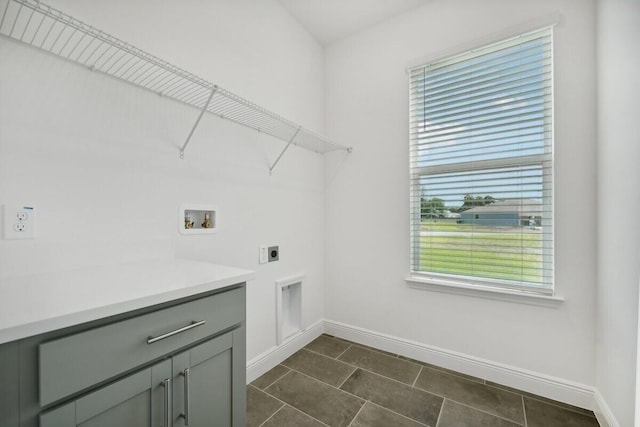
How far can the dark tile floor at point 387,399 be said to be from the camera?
→ 146cm

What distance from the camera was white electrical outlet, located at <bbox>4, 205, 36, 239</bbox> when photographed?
36.3 inches

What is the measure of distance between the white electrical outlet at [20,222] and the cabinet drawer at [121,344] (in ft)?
1.93

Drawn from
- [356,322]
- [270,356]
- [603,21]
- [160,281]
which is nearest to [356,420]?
[270,356]

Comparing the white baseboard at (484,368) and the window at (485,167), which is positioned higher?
the window at (485,167)

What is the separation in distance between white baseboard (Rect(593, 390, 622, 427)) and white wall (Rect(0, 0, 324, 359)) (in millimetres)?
1854

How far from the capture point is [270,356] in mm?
1937

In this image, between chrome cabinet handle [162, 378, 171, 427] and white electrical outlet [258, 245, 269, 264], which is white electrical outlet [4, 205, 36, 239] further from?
white electrical outlet [258, 245, 269, 264]

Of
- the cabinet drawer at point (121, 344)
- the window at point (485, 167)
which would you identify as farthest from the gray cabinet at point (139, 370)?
the window at point (485, 167)

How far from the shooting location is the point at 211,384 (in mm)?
964

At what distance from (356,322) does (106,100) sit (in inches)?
89.1

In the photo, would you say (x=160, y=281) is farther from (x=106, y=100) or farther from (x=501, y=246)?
(x=501, y=246)

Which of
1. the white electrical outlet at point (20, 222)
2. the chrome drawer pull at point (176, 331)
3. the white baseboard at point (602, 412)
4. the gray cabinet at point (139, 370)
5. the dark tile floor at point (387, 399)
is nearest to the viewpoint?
the gray cabinet at point (139, 370)

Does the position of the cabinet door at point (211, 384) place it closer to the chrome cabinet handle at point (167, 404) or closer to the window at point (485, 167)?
the chrome cabinet handle at point (167, 404)

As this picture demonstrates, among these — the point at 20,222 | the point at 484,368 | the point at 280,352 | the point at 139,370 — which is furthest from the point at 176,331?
the point at 484,368
